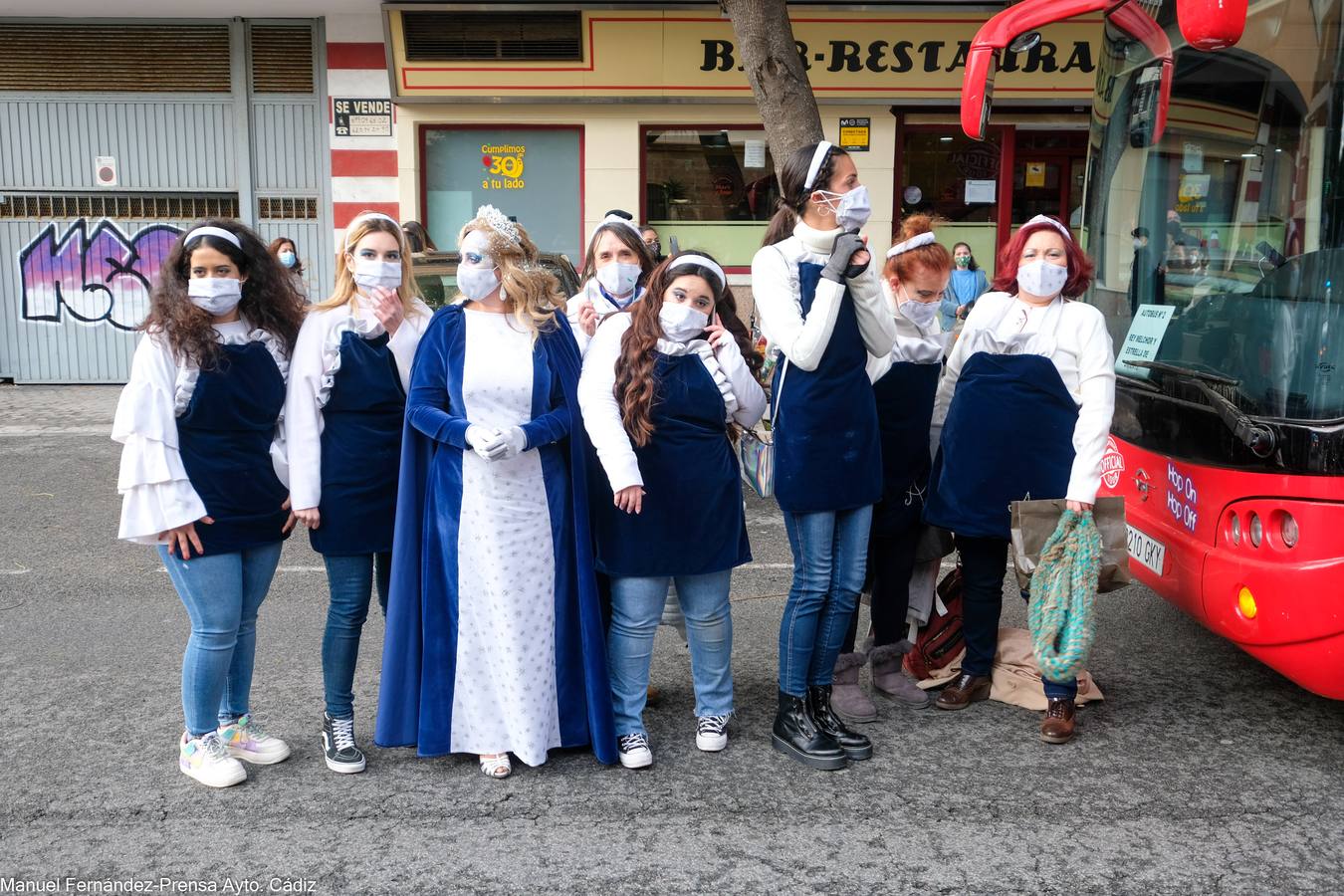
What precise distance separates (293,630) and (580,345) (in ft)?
6.97

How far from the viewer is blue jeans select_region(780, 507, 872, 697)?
4004mm

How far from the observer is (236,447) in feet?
12.4

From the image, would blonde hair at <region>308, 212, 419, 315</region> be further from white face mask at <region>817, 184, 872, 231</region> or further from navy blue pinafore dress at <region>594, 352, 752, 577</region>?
white face mask at <region>817, 184, 872, 231</region>

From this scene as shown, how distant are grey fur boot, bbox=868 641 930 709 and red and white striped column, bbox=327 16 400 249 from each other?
9.88 meters

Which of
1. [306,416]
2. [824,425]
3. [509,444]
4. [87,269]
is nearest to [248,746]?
[306,416]

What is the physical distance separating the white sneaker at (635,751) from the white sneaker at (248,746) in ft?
3.67

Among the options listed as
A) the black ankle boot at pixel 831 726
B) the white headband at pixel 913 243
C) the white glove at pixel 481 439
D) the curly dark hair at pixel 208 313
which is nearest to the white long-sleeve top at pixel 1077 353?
the white headband at pixel 913 243

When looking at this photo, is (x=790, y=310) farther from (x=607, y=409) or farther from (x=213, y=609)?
(x=213, y=609)

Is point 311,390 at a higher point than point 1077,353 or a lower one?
lower

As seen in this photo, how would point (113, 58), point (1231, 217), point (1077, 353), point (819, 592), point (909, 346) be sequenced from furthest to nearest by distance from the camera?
point (113, 58)
point (1231, 217)
point (909, 346)
point (1077, 353)
point (819, 592)

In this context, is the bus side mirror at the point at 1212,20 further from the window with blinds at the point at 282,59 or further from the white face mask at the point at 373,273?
the window with blinds at the point at 282,59

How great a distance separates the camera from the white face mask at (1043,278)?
4.21m

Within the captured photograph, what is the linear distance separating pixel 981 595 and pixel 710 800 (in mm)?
1360

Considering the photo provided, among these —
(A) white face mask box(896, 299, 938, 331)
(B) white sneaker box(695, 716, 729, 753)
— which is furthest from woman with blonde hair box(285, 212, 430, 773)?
(A) white face mask box(896, 299, 938, 331)
